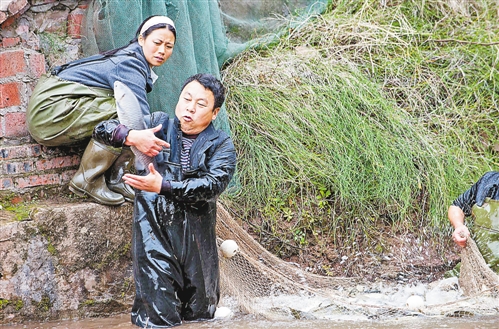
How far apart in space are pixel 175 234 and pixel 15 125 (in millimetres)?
1538

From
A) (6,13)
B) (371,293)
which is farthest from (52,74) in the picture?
(371,293)

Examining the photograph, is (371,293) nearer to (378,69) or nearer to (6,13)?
(378,69)

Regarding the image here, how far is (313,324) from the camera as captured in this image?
4273mm

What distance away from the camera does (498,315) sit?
14.5 ft

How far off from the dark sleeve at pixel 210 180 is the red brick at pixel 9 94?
1533mm

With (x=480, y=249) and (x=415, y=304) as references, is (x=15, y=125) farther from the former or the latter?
(x=480, y=249)

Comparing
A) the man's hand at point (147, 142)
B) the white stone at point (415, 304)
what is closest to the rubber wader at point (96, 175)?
the man's hand at point (147, 142)

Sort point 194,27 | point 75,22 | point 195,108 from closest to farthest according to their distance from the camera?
point 195,108 < point 75,22 < point 194,27

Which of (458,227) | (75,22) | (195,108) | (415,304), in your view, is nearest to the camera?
(195,108)

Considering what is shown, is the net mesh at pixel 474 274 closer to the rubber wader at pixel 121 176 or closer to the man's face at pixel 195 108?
the man's face at pixel 195 108

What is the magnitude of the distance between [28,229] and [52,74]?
1.04 meters

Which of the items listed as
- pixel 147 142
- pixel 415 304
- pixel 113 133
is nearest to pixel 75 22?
pixel 113 133

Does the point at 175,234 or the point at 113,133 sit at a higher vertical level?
the point at 113,133

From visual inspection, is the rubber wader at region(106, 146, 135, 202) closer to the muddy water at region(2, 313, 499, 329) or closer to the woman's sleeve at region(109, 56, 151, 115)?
the woman's sleeve at region(109, 56, 151, 115)
